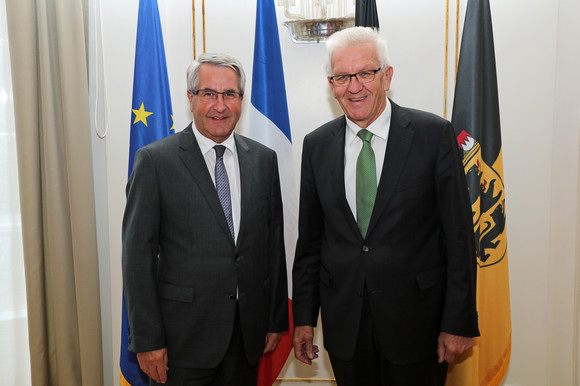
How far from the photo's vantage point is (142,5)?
2.75 meters

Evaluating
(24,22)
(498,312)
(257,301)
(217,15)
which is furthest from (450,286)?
(24,22)

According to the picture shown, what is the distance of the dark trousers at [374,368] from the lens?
1772mm

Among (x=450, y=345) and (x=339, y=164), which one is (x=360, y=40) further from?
(x=450, y=345)

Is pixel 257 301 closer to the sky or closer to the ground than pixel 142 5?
closer to the ground

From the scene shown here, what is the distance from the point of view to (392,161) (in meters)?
1.76

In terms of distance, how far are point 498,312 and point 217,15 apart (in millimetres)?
2552

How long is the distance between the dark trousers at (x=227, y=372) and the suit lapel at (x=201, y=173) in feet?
1.31

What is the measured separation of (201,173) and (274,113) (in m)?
1.14

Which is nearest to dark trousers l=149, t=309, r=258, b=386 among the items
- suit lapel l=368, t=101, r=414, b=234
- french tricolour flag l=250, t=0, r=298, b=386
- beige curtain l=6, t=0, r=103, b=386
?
suit lapel l=368, t=101, r=414, b=234

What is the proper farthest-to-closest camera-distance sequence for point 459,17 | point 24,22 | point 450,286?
point 459,17 → point 24,22 → point 450,286

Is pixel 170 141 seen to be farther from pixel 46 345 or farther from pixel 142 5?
pixel 46 345

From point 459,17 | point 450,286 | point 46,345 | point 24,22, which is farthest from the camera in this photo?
point 459,17

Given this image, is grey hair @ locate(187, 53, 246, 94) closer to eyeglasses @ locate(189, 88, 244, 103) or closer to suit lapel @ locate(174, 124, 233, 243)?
eyeglasses @ locate(189, 88, 244, 103)

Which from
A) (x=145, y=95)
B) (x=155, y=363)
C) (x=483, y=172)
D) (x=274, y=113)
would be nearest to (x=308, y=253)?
(x=155, y=363)
